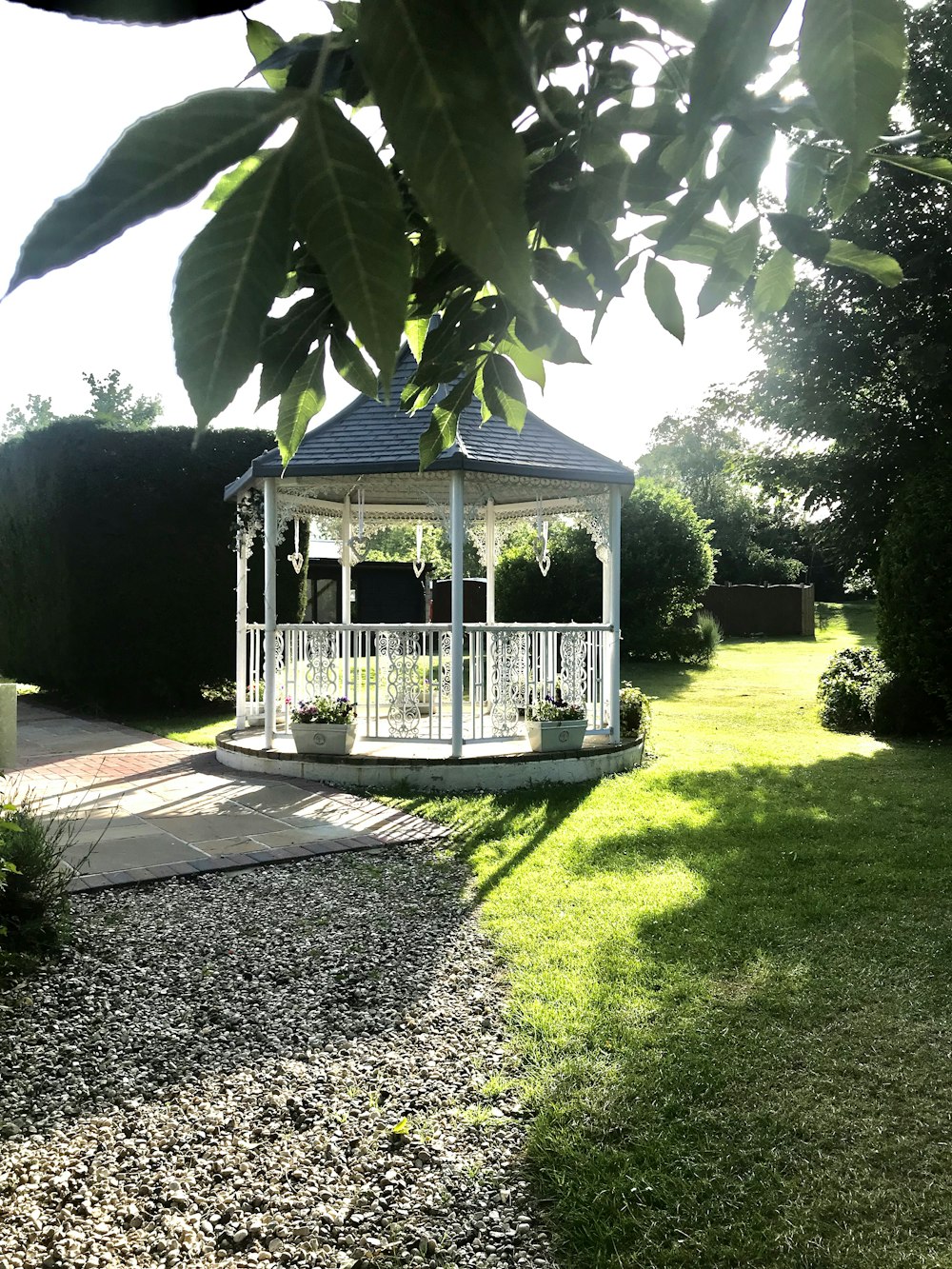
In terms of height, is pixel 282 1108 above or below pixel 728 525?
below

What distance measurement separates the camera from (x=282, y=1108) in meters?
3.00

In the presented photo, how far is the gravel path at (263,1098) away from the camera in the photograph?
7.93 feet

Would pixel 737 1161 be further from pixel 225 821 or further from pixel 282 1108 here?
pixel 225 821

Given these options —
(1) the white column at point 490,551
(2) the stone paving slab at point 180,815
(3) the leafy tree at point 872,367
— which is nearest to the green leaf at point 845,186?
(2) the stone paving slab at point 180,815

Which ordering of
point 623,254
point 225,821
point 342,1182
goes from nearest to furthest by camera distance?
point 623,254
point 342,1182
point 225,821

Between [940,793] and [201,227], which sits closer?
[201,227]

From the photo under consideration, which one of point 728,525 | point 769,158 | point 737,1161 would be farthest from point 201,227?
point 728,525

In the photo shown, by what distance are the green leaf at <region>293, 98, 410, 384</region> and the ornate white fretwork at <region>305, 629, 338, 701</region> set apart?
8.62 meters

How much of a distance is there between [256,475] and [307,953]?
233 inches

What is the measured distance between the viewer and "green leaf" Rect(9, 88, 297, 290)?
0.42 m

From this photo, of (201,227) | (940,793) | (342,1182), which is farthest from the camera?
(940,793)

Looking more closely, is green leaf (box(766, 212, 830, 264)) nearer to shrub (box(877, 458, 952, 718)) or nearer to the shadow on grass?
the shadow on grass

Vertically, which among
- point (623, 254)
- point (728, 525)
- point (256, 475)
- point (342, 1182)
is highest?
point (728, 525)

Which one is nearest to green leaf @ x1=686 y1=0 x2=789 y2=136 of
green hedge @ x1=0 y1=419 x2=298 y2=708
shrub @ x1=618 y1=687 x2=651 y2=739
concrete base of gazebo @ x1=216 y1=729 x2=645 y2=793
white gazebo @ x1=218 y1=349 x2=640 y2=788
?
white gazebo @ x1=218 y1=349 x2=640 y2=788
